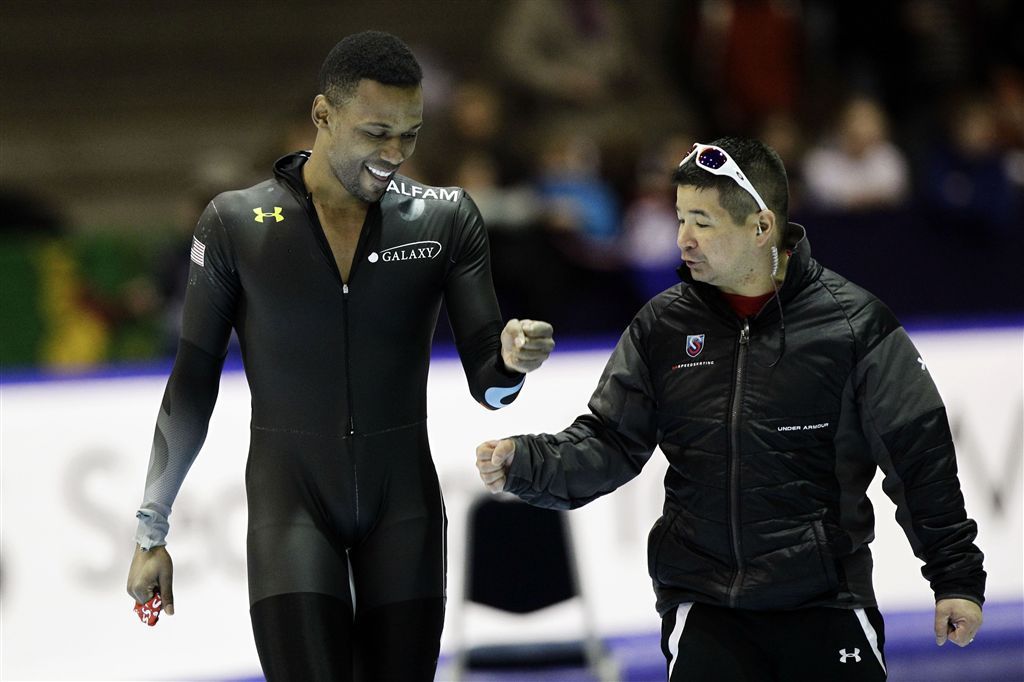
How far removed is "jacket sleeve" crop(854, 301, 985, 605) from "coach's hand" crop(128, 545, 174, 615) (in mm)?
1887

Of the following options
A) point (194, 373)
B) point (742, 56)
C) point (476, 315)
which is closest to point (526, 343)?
point (476, 315)

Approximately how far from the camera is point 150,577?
3619 millimetres

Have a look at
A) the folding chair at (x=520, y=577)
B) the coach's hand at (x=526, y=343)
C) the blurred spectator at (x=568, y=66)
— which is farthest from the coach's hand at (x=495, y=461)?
the blurred spectator at (x=568, y=66)

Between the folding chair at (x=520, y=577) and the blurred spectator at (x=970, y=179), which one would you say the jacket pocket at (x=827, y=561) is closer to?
the folding chair at (x=520, y=577)

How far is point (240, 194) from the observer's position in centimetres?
380

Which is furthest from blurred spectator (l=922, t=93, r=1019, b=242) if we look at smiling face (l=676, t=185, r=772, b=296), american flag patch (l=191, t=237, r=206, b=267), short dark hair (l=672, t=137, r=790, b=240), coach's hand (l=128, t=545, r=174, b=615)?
coach's hand (l=128, t=545, r=174, b=615)

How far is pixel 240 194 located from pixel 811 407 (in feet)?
5.38

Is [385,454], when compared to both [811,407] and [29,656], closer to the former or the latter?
[811,407]

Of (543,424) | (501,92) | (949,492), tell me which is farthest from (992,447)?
(501,92)

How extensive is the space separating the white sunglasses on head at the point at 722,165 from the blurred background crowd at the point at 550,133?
3995mm

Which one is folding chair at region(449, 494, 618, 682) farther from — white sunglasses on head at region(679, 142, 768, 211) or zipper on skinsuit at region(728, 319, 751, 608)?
white sunglasses on head at region(679, 142, 768, 211)

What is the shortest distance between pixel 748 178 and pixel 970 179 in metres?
5.60

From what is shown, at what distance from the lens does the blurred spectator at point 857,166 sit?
370 inches

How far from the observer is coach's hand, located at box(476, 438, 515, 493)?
3627mm
